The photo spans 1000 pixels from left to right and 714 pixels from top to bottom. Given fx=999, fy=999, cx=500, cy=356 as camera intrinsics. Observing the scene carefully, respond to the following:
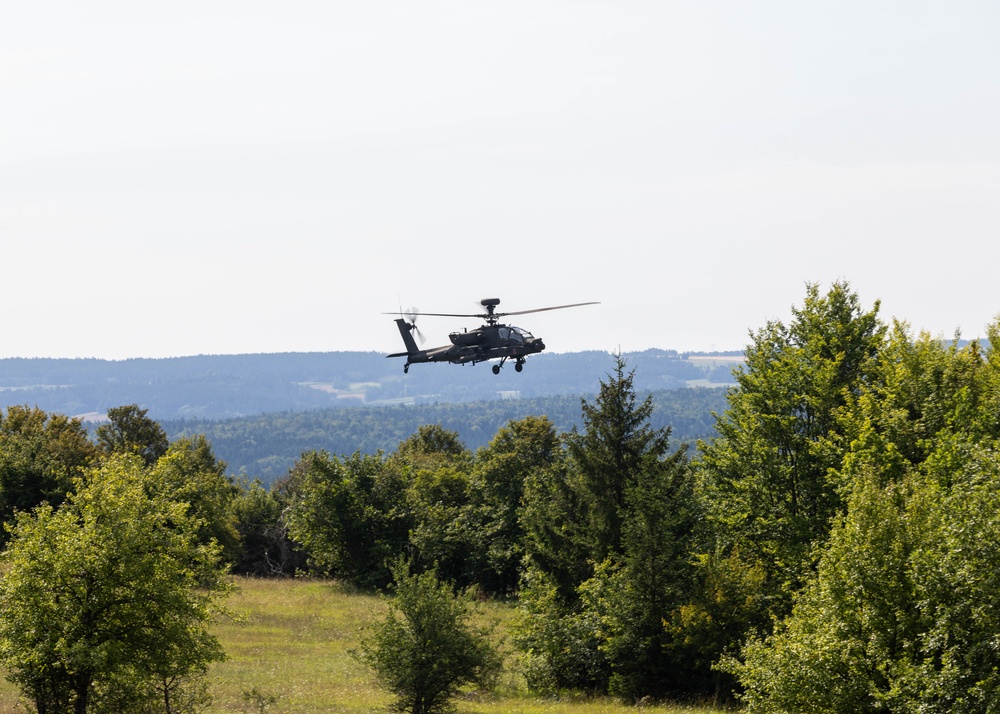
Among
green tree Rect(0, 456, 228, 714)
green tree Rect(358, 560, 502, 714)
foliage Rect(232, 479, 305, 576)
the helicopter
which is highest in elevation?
the helicopter

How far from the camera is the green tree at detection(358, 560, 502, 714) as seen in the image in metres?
35.2

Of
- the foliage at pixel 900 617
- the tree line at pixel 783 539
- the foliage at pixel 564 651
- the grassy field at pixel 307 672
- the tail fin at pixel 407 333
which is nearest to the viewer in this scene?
the foliage at pixel 900 617

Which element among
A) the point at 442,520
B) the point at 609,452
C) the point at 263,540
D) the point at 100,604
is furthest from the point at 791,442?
the point at 263,540

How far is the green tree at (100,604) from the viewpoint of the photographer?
27.5 m

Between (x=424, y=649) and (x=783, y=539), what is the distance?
57.9 feet

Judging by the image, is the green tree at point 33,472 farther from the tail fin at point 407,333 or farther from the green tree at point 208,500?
the tail fin at point 407,333

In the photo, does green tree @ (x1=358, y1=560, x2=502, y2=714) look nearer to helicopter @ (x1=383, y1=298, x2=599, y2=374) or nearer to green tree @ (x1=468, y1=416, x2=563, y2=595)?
helicopter @ (x1=383, y1=298, x2=599, y2=374)

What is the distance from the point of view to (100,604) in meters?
28.4

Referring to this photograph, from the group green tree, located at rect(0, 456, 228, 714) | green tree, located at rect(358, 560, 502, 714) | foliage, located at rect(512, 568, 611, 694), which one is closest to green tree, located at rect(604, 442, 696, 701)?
foliage, located at rect(512, 568, 611, 694)

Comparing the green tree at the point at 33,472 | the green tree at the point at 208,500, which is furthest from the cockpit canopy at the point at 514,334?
the green tree at the point at 33,472

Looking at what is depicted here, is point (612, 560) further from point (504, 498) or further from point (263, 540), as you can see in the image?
point (263, 540)

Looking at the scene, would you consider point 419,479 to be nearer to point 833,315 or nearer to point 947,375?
point 833,315

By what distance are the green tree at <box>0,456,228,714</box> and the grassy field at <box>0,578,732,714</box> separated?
5.73 meters

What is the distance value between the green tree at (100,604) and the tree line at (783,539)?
21 centimetres
